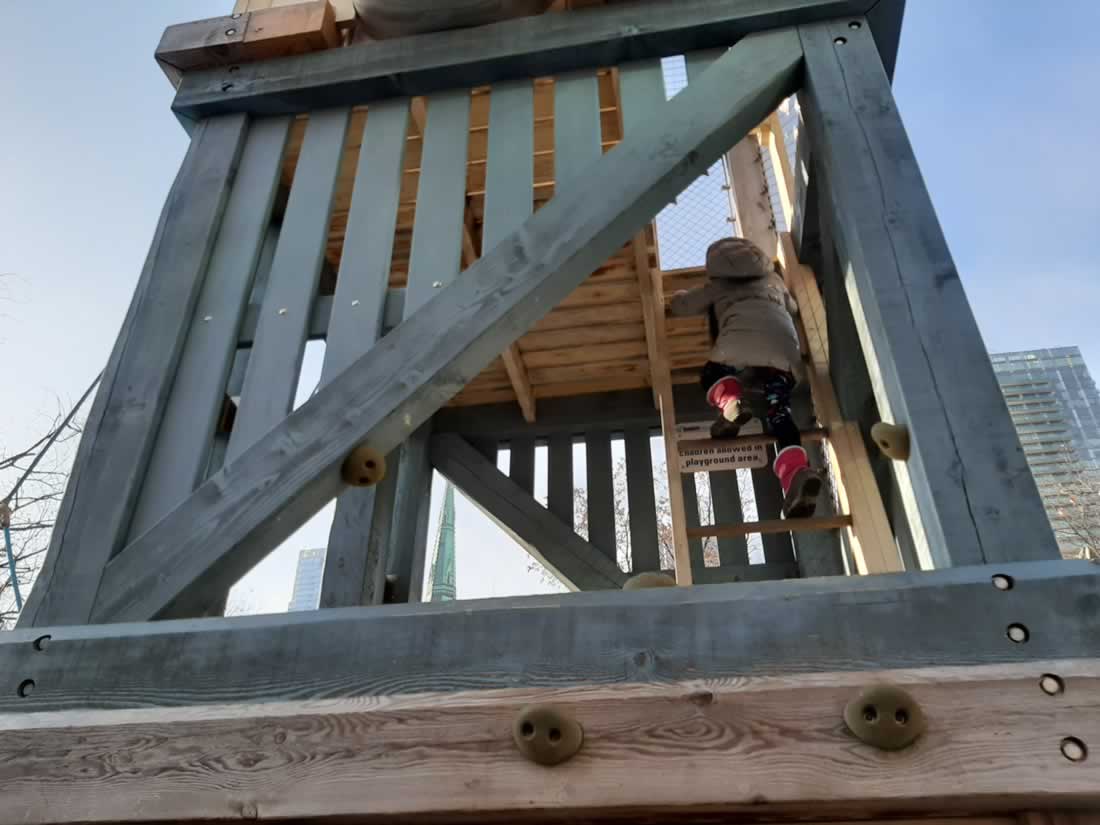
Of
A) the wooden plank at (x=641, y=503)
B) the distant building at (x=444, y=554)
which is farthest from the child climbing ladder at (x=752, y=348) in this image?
the distant building at (x=444, y=554)

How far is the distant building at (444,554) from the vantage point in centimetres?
909

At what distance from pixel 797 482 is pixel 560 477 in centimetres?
149

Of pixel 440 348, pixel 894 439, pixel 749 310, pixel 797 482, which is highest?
pixel 749 310

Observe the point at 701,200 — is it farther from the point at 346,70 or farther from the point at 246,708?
the point at 246,708

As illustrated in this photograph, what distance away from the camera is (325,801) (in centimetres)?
129

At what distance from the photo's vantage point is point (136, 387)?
2117 millimetres

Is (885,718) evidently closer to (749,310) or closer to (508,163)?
(508,163)

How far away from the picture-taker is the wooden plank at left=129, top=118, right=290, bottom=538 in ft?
6.41

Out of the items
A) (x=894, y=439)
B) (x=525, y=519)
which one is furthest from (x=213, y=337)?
(x=525, y=519)

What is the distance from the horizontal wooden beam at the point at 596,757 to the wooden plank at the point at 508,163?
4.06ft

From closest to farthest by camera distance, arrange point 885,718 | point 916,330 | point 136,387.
Result: point 885,718 < point 916,330 < point 136,387

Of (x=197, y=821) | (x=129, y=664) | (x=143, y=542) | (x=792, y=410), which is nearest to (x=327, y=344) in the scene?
(x=143, y=542)

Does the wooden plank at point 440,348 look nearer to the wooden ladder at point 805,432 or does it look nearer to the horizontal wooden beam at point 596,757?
the horizontal wooden beam at point 596,757

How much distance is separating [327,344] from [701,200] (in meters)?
3.24
